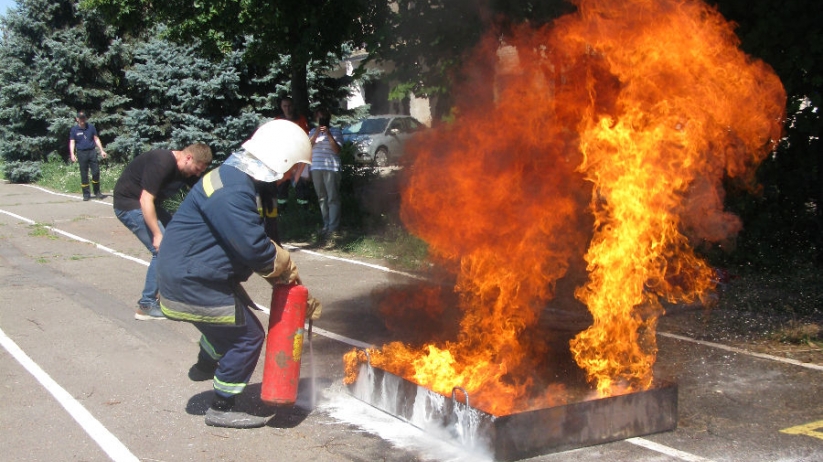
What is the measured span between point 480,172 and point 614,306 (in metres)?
1.99

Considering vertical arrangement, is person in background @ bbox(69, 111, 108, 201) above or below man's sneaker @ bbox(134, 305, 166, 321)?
above

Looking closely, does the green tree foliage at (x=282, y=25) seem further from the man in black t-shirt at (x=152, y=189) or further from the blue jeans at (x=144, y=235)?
the blue jeans at (x=144, y=235)

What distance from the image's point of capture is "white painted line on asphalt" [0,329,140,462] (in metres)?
4.75

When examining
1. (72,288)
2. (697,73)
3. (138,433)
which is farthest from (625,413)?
(72,288)

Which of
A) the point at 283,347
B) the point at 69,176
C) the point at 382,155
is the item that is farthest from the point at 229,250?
the point at 69,176

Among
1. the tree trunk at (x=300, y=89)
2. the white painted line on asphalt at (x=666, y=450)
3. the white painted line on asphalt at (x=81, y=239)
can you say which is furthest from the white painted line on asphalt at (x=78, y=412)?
the tree trunk at (x=300, y=89)

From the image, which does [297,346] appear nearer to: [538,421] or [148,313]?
[538,421]

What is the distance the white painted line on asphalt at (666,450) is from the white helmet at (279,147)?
2649mm

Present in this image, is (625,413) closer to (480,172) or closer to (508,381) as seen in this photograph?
(508,381)

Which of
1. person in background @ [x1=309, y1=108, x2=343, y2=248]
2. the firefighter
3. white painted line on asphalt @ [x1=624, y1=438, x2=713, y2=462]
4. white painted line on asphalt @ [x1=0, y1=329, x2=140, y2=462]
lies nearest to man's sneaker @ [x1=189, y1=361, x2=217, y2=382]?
white painted line on asphalt @ [x1=0, y1=329, x2=140, y2=462]

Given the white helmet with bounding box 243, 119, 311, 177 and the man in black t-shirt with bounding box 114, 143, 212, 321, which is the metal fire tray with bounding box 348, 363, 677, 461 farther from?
the man in black t-shirt with bounding box 114, 143, 212, 321

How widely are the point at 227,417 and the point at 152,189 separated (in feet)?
10.1

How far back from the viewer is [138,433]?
5047 millimetres

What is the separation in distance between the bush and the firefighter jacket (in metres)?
23.9
